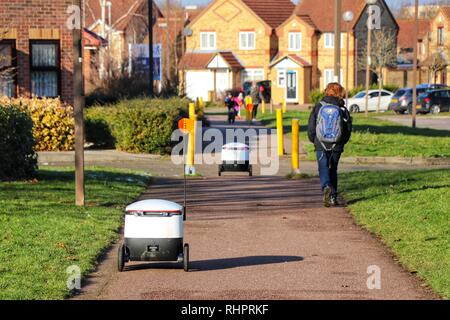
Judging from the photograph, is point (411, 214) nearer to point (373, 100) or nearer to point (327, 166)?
point (327, 166)

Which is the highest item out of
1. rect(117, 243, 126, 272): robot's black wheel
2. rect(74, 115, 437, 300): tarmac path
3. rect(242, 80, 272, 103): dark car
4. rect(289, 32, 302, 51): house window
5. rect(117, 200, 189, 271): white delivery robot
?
rect(289, 32, 302, 51): house window

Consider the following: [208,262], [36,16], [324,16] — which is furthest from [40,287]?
[324,16]

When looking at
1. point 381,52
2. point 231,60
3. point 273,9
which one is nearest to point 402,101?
point 381,52

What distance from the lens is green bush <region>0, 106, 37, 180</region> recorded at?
16.1 m

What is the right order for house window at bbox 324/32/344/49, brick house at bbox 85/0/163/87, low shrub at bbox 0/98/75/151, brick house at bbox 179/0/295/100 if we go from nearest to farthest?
low shrub at bbox 0/98/75/151 → brick house at bbox 85/0/163/87 → house window at bbox 324/32/344/49 → brick house at bbox 179/0/295/100

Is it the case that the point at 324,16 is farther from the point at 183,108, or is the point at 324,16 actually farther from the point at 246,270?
the point at 246,270

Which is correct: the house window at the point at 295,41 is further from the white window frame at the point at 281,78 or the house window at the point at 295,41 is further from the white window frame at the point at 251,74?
the white window frame at the point at 251,74

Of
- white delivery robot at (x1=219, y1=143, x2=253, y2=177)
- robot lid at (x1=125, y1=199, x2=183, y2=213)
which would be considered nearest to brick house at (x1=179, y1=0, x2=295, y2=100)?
white delivery robot at (x1=219, y1=143, x2=253, y2=177)

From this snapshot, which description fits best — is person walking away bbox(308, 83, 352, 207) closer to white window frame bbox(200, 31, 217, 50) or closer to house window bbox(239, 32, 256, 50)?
house window bbox(239, 32, 256, 50)

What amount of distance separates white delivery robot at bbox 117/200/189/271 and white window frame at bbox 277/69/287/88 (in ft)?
227

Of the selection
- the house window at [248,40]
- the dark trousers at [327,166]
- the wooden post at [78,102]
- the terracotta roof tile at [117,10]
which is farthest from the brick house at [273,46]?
the wooden post at [78,102]

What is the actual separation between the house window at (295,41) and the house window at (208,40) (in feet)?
23.6

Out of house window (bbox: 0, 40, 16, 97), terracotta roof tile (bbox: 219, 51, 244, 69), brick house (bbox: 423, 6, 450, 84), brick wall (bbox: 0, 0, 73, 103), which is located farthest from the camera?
terracotta roof tile (bbox: 219, 51, 244, 69)
